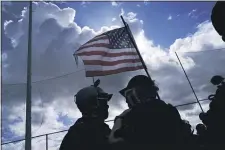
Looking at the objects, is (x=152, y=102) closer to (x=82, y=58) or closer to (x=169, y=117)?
(x=169, y=117)

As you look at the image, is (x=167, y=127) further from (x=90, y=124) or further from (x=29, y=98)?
(x=29, y=98)

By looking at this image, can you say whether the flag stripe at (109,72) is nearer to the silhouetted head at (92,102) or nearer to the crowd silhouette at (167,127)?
the silhouetted head at (92,102)

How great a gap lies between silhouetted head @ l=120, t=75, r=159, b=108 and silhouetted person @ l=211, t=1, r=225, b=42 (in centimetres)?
79

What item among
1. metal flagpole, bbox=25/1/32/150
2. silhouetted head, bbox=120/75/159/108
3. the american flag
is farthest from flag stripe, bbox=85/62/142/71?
metal flagpole, bbox=25/1/32/150

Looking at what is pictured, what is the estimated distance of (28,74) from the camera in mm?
14375

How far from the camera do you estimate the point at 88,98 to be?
11.0 ft

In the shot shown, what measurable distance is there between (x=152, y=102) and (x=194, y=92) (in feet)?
15.0

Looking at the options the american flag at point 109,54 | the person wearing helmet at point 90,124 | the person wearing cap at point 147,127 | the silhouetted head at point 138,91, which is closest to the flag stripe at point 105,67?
the american flag at point 109,54

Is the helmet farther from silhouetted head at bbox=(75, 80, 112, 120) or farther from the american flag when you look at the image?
the american flag

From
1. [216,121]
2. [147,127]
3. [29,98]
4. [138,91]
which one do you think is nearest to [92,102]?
[138,91]

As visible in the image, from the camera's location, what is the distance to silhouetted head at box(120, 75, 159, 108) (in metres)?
2.72

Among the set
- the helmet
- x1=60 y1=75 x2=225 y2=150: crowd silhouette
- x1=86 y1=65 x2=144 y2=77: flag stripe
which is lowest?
x1=60 y1=75 x2=225 y2=150: crowd silhouette

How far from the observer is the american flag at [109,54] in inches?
298

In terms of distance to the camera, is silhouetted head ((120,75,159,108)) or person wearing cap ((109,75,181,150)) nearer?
person wearing cap ((109,75,181,150))
